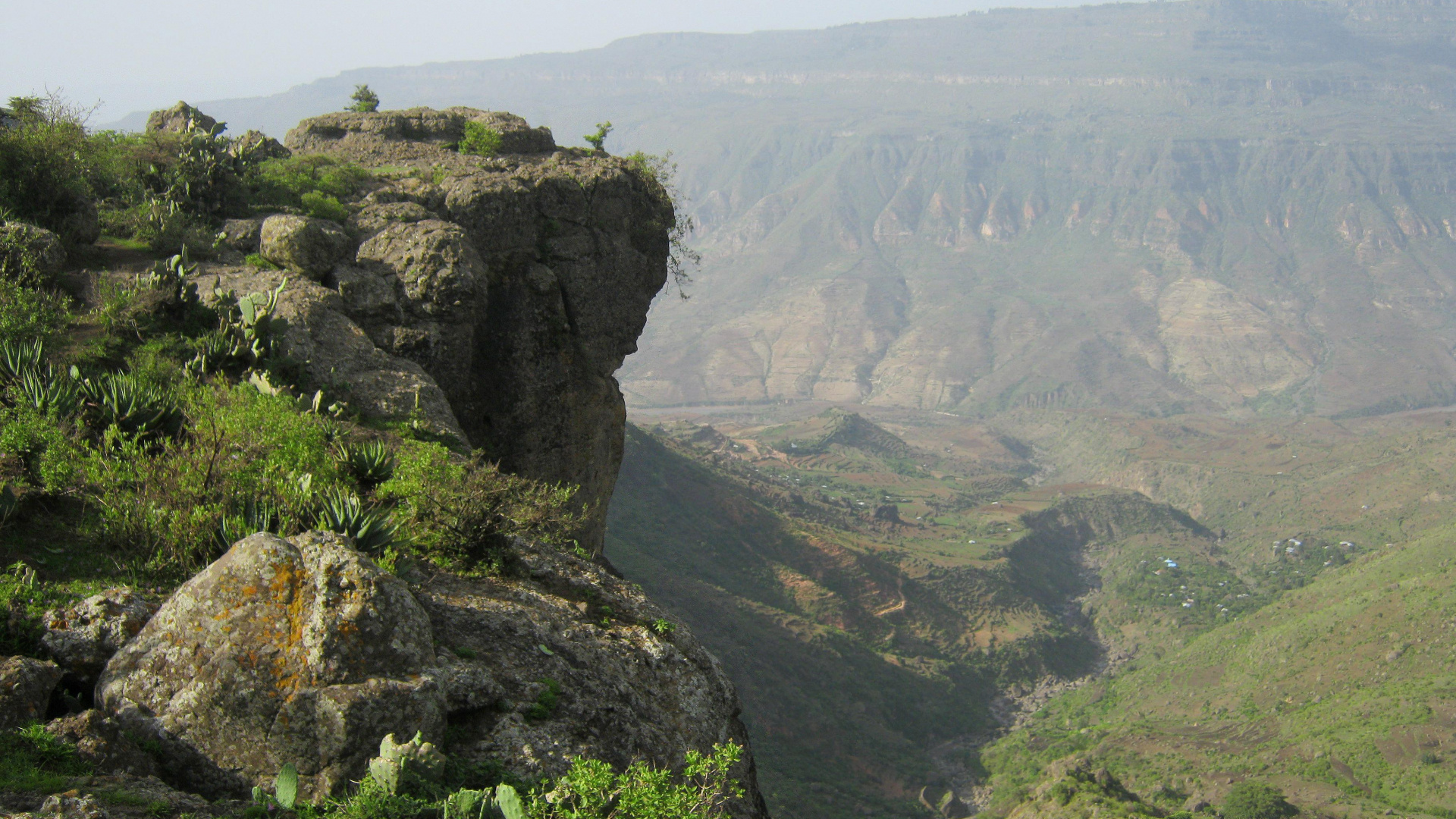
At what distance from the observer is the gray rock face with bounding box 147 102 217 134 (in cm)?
2406

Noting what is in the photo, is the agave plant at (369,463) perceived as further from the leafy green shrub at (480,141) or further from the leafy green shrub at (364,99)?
the leafy green shrub at (364,99)

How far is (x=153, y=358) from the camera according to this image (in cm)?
1237

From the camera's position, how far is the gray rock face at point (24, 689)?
6.40 metres

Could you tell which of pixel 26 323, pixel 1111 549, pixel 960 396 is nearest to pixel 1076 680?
pixel 1111 549

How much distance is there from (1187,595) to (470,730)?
80.9m

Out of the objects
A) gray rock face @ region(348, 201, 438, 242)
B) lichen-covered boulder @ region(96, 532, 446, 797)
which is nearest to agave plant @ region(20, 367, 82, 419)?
lichen-covered boulder @ region(96, 532, 446, 797)

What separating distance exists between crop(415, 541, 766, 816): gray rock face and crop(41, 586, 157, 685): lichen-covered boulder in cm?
249

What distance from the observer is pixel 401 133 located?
2464 centimetres

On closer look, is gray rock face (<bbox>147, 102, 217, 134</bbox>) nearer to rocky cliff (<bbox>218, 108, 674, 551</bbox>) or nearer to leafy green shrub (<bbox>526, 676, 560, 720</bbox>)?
rocky cliff (<bbox>218, 108, 674, 551</bbox>)

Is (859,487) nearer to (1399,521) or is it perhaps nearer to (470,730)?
(1399,521)

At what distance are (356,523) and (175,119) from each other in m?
21.4

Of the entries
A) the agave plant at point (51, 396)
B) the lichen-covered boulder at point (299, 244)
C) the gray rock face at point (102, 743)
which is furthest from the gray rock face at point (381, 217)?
the gray rock face at point (102, 743)

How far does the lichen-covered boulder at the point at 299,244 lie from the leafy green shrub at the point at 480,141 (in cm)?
664

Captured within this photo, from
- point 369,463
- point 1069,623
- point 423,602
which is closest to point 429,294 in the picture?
point 369,463
